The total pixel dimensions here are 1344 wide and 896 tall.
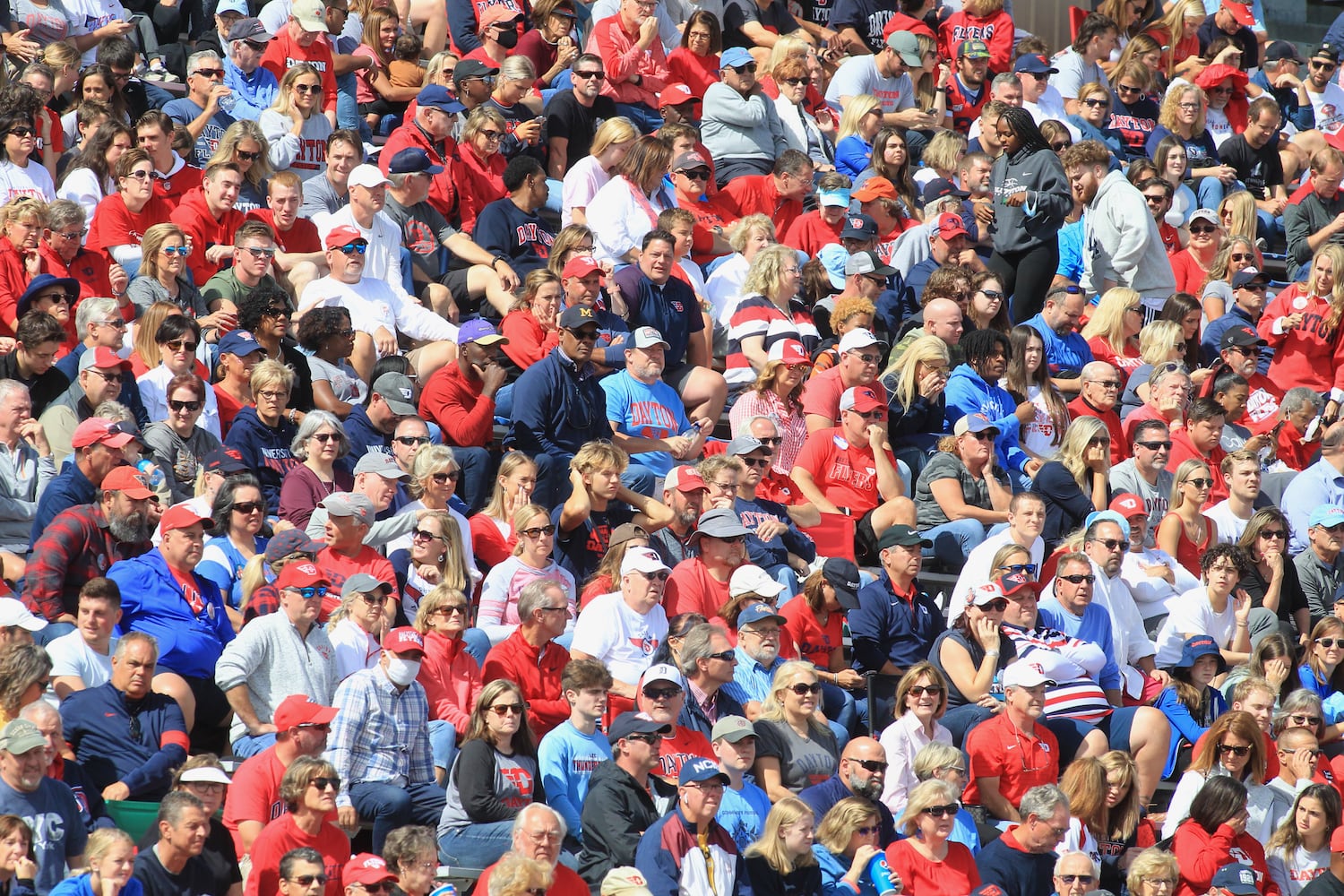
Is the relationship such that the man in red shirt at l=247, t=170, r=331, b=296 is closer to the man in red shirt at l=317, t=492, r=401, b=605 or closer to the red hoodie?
the red hoodie

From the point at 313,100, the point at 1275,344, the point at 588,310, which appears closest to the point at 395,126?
the point at 313,100

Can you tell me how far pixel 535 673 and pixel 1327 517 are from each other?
5.32 m

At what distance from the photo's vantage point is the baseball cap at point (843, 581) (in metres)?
10.4

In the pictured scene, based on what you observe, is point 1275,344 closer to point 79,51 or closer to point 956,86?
point 956,86

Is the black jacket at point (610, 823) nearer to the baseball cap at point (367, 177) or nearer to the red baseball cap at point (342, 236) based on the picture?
the red baseball cap at point (342, 236)

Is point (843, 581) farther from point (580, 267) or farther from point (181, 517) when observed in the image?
point (181, 517)

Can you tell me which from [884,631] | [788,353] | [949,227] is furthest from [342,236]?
[949,227]

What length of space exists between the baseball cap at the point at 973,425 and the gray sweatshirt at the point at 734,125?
346 centimetres

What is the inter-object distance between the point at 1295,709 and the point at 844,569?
245 centimetres

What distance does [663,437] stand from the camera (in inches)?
453

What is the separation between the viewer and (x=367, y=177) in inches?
466

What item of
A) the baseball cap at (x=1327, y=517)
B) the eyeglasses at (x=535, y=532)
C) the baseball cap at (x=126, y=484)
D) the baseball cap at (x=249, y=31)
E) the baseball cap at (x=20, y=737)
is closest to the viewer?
the baseball cap at (x=20, y=737)

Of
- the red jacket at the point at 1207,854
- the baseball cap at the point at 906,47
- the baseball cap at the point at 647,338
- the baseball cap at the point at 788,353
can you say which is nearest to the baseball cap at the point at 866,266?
the baseball cap at the point at 788,353

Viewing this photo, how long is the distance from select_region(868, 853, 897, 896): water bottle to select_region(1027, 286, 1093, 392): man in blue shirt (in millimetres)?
5083
